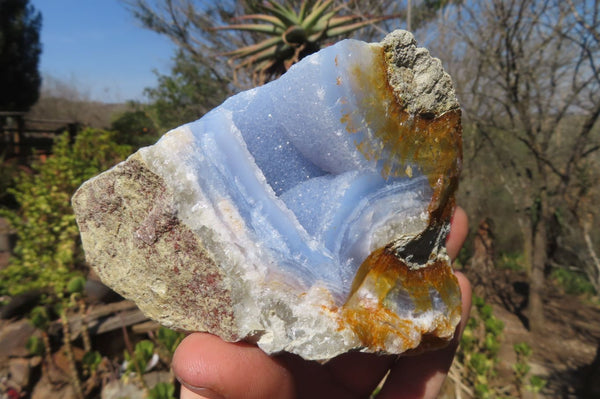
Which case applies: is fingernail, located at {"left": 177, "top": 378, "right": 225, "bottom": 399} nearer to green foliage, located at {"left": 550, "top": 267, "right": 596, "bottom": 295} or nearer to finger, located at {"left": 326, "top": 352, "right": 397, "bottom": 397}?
finger, located at {"left": 326, "top": 352, "right": 397, "bottom": 397}

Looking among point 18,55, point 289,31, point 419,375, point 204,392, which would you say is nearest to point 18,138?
point 18,55

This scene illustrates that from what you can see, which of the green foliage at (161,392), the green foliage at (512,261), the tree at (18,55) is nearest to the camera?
the green foliage at (161,392)

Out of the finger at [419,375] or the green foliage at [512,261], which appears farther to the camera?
the green foliage at [512,261]

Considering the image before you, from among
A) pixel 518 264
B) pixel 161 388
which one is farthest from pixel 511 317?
pixel 161 388

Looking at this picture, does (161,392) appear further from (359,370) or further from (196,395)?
(359,370)

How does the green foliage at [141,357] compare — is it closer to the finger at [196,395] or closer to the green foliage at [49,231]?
the green foliage at [49,231]

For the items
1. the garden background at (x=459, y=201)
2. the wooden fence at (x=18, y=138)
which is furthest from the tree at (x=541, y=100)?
the wooden fence at (x=18, y=138)
